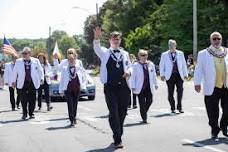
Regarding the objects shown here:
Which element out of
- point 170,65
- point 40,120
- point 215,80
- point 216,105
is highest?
point 170,65

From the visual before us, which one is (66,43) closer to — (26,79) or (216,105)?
(26,79)

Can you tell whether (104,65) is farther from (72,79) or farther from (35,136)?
(72,79)

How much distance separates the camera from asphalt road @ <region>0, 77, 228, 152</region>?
11.1 meters

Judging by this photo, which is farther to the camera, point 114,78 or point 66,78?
point 66,78

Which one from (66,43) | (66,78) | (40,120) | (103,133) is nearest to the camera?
(103,133)

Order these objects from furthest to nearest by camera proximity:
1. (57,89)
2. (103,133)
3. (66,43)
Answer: (66,43) < (57,89) < (103,133)

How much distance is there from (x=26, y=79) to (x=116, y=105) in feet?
20.6

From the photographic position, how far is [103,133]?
13305mm

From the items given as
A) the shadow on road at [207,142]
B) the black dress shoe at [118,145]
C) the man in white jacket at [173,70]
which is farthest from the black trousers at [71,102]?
the shadow on road at [207,142]

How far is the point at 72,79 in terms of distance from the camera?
1531 cm

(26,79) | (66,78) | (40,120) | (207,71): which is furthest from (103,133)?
(26,79)

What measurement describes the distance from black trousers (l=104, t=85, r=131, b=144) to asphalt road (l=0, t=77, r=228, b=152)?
0.98 feet

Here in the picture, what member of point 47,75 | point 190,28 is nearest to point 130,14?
point 190,28

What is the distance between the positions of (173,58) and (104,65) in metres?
6.06
